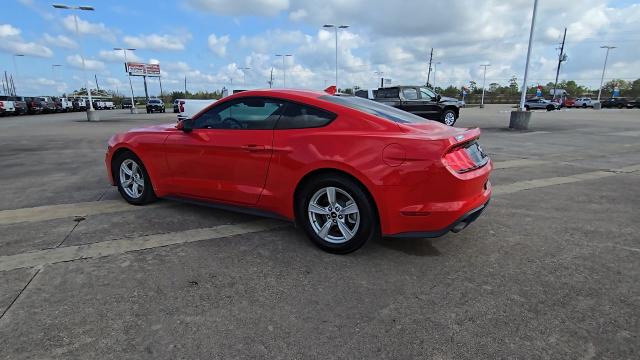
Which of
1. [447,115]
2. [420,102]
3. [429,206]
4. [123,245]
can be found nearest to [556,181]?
[429,206]

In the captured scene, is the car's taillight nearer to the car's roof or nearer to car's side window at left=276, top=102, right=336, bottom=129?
car's side window at left=276, top=102, right=336, bottom=129

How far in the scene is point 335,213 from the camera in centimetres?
361

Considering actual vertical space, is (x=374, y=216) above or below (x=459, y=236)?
above

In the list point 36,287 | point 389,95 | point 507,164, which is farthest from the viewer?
point 389,95

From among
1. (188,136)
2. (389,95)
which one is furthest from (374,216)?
(389,95)

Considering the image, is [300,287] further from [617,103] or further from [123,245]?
[617,103]

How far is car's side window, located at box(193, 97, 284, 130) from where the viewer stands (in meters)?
3.96

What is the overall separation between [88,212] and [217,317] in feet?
10.2

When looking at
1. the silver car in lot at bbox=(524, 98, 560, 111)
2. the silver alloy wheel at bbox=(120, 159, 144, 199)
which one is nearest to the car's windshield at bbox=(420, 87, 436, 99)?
the silver alloy wheel at bbox=(120, 159, 144, 199)

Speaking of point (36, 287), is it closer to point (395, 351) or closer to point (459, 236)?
point (395, 351)

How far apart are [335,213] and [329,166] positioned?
438mm

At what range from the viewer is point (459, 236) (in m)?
4.11

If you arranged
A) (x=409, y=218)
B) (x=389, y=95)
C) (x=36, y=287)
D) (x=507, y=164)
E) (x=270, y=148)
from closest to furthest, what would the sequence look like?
(x=36, y=287) → (x=409, y=218) → (x=270, y=148) → (x=507, y=164) → (x=389, y=95)

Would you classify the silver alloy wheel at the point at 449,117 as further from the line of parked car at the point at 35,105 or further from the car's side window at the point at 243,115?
the line of parked car at the point at 35,105
